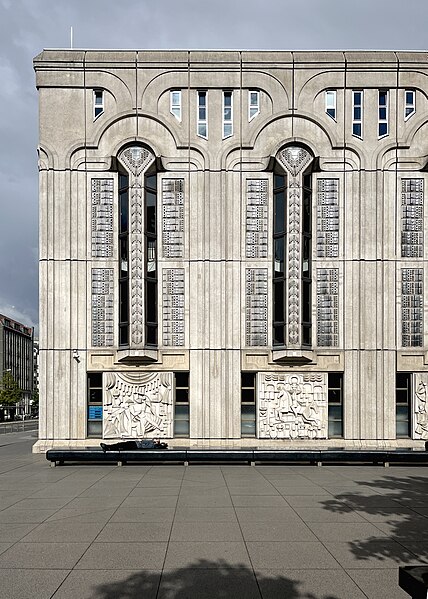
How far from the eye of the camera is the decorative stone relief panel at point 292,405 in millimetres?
23703

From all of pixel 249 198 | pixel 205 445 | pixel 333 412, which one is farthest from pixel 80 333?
pixel 333 412

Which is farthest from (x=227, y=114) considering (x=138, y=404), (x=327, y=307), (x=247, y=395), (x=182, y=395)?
(x=138, y=404)

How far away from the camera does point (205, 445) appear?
23.4 m

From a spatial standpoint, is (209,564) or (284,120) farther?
(284,120)

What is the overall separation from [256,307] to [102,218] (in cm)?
882

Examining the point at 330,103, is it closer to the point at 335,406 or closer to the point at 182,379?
the point at 335,406

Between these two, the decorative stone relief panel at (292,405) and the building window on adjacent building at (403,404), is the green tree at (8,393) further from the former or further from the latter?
the building window on adjacent building at (403,404)

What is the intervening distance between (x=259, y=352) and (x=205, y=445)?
5171 mm

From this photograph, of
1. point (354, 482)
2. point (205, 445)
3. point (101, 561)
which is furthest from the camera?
point (205, 445)

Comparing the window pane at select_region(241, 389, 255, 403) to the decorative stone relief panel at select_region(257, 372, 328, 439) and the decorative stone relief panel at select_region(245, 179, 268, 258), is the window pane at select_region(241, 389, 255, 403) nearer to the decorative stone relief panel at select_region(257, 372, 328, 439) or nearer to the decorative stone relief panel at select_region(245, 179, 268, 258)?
the decorative stone relief panel at select_region(257, 372, 328, 439)

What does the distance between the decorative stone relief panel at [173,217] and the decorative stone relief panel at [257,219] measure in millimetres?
3336

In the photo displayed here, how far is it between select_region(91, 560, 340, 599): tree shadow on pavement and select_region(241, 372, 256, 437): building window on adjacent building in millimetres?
15549

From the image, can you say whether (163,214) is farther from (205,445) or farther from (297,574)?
(297,574)

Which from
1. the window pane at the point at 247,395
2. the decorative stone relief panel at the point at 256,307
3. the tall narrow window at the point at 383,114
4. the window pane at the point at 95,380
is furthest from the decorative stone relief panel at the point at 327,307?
the window pane at the point at 95,380
